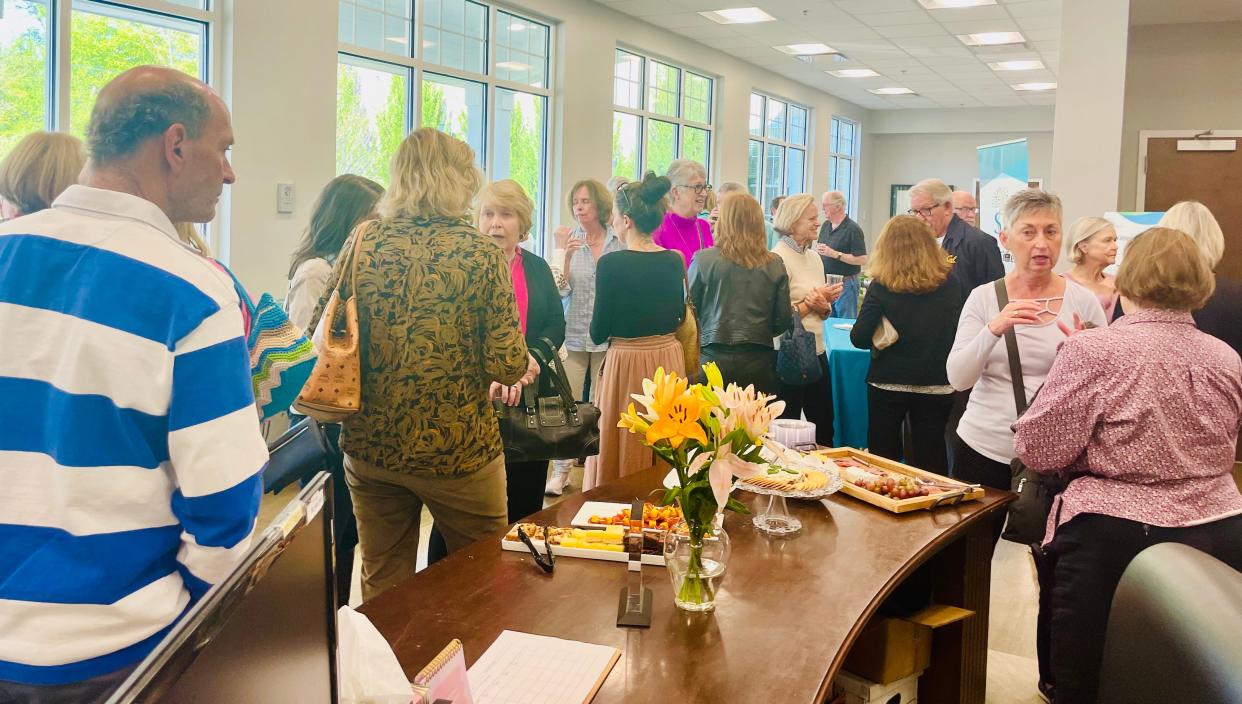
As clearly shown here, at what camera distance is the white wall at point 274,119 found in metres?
5.11

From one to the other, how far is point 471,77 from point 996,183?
3.97 metres

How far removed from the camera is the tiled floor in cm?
307

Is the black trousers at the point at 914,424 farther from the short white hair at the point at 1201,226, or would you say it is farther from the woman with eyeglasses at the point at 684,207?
the woman with eyeglasses at the point at 684,207

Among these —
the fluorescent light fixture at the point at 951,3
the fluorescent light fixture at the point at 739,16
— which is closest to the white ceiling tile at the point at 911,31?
the fluorescent light fixture at the point at 951,3

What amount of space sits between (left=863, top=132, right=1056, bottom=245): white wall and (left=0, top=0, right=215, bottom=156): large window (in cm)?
1397

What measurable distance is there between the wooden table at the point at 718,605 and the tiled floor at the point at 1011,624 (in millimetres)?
632

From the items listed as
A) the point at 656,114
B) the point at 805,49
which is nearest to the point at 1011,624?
the point at 656,114

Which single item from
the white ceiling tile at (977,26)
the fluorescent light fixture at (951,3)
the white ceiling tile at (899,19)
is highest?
the white ceiling tile at (977,26)

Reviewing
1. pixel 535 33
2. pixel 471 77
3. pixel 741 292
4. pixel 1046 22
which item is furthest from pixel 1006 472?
pixel 1046 22

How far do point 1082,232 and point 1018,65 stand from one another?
8850mm

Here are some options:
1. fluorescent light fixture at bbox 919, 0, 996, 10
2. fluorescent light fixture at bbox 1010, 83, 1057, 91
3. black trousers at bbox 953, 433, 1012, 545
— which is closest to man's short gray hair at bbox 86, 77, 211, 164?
black trousers at bbox 953, 433, 1012, 545

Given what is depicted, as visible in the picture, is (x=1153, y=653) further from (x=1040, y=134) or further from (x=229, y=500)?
(x=1040, y=134)

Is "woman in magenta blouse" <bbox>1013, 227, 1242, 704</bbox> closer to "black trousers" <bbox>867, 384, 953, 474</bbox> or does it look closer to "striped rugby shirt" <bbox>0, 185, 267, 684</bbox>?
"black trousers" <bbox>867, 384, 953, 474</bbox>

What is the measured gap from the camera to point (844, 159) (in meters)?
16.1
